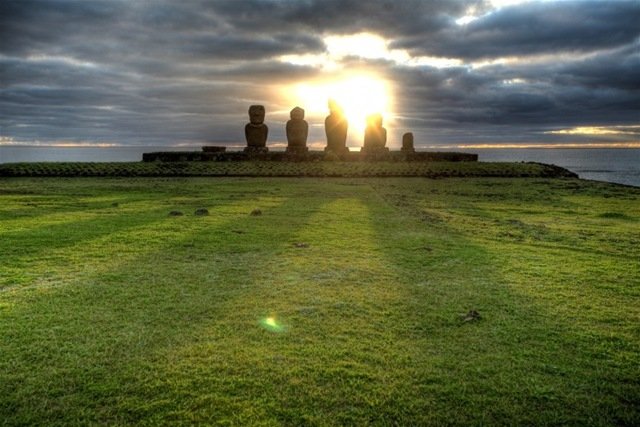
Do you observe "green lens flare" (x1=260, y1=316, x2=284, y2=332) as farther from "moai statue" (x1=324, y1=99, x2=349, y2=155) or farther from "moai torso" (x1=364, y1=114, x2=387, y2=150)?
"moai torso" (x1=364, y1=114, x2=387, y2=150)

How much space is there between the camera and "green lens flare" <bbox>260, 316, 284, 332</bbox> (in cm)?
630

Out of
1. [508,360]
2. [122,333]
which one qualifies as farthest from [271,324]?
[508,360]

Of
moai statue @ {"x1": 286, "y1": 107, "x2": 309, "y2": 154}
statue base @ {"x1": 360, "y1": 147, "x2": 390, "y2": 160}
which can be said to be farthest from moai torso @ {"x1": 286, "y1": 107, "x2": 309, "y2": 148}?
statue base @ {"x1": 360, "y1": 147, "x2": 390, "y2": 160}

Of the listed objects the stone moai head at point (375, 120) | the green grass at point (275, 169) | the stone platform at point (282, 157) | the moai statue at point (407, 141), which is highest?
the stone moai head at point (375, 120)

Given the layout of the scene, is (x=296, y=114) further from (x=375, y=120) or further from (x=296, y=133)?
(x=375, y=120)

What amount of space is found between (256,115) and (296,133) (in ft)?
20.3

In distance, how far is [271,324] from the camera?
6461mm

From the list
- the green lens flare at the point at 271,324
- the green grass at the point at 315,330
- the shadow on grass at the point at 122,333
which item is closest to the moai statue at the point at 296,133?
the green grass at the point at 315,330

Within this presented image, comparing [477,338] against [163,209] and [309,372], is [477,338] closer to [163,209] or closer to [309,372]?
[309,372]

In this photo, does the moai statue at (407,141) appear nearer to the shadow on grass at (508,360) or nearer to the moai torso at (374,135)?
the moai torso at (374,135)

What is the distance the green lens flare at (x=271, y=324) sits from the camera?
630cm

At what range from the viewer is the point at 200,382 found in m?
4.90

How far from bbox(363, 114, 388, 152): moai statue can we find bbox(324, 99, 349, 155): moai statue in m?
3.68

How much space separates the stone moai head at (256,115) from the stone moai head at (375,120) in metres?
15.7
